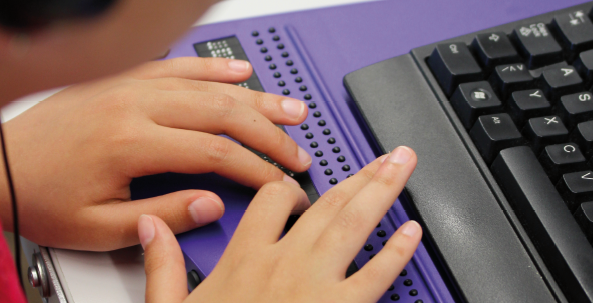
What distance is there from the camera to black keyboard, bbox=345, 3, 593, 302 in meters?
0.41

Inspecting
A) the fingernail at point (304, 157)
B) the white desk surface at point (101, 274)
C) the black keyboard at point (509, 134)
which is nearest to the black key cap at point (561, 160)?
the black keyboard at point (509, 134)

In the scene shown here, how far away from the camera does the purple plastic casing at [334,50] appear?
47 cm

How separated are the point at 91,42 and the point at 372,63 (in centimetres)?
38

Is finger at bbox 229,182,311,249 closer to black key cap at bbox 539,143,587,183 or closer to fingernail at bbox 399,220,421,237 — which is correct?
fingernail at bbox 399,220,421,237

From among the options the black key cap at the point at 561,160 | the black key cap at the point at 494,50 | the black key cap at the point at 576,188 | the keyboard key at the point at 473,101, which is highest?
the black key cap at the point at 494,50

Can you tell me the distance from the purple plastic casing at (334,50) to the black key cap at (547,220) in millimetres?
95

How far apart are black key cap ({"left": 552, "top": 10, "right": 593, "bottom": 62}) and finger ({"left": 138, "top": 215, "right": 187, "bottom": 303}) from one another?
0.45 metres

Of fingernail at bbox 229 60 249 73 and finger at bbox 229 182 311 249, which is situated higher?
fingernail at bbox 229 60 249 73

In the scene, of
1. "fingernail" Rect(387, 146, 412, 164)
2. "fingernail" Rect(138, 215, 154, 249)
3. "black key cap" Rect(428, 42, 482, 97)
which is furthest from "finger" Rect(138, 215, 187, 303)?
"black key cap" Rect(428, 42, 482, 97)

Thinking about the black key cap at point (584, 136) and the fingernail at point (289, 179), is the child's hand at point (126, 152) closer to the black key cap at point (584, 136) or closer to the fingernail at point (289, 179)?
the fingernail at point (289, 179)


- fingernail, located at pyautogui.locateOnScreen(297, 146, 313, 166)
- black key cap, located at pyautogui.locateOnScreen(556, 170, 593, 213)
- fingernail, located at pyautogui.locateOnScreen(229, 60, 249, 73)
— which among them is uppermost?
fingernail, located at pyautogui.locateOnScreen(229, 60, 249, 73)

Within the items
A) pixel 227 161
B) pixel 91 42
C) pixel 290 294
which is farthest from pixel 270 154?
pixel 91 42

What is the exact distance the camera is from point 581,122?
18.4 inches

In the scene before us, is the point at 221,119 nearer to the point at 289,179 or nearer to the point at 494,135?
the point at 289,179
